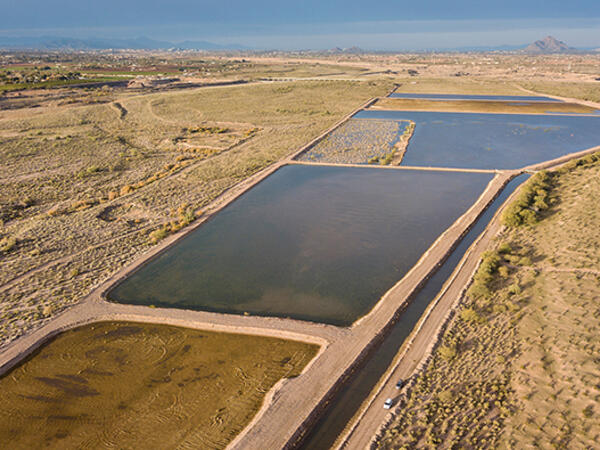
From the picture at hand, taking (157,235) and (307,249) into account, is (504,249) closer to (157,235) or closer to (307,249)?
(307,249)

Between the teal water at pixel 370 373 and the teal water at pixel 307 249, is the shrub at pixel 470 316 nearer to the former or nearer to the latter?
the teal water at pixel 370 373

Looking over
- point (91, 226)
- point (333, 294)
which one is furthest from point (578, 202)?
point (91, 226)

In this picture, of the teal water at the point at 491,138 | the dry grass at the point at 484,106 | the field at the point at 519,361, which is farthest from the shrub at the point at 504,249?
the dry grass at the point at 484,106

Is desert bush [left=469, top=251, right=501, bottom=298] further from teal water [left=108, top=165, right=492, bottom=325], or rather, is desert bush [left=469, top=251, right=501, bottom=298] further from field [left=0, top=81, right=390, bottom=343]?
field [left=0, top=81, right=390, bottom=343]

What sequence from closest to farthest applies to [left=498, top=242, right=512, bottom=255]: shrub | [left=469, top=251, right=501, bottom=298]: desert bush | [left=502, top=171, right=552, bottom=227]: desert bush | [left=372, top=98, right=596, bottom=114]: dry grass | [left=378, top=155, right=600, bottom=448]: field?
1. [left=378, top=155, right=600, bottom=448]: field
2. [left=469, top=251, right=501, bottom=298]: desert bush
3. [left=498, top=242, right=512, bottom=255]: shrub
4. [left=502, top=171, right=552, bottom=227]: desert bush
5. [left=372, top=98, right=596, bottom=114]: dry grass

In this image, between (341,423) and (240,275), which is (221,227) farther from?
(341,423)

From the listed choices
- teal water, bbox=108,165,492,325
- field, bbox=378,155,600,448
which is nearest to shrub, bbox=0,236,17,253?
teal water, bbox=108,165,492,325
